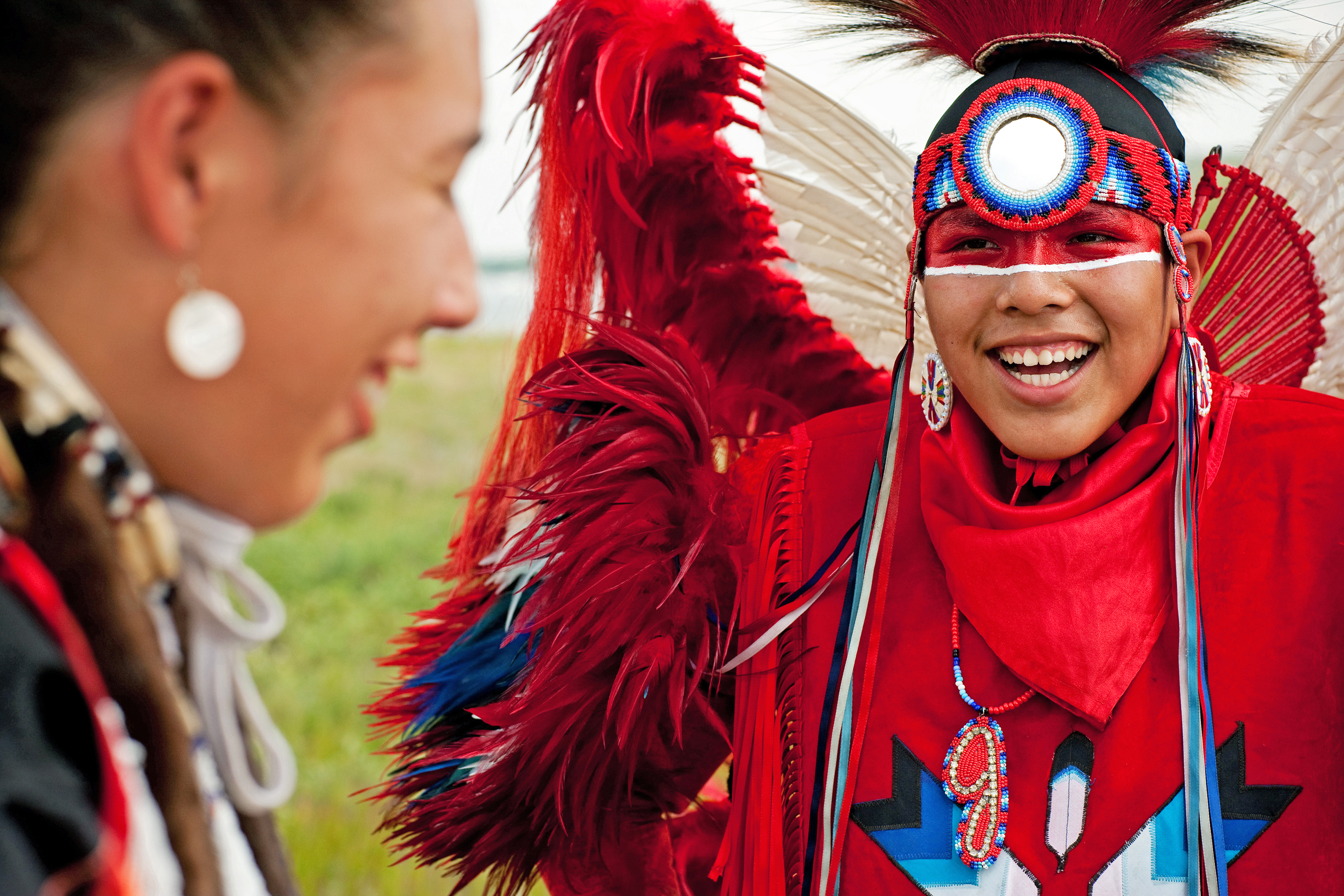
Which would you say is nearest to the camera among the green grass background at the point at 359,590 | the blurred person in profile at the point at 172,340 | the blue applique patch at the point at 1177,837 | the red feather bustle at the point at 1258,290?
the blurred person in profile at the point at 172,340

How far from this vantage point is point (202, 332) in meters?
0.64

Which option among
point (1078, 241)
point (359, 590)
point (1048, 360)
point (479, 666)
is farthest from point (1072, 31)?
point (359, 590)

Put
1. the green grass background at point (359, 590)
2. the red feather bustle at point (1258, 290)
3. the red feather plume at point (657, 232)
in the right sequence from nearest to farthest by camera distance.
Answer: the red feather plume at point (657, 232) < the red feather bustle at point (1258, 290) < the green grass background at point (359, 590)

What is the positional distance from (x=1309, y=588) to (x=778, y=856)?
2.44ft

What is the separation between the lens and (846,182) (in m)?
1.91

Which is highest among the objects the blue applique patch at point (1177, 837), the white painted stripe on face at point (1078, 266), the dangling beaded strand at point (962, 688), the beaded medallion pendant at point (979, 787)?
the white painted stripe on face at point (1078, 266)

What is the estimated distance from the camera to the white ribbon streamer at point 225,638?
0.69 metres

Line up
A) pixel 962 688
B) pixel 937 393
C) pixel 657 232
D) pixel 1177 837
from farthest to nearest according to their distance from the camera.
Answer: pixel 657 232 < pixel 937 393 < pixel 962 688 < pixel 1177 837

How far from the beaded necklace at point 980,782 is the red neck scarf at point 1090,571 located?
7 centimetres

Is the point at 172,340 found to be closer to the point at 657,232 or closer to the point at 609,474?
the point at 609,474

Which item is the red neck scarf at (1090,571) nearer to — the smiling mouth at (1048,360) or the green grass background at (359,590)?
the smiling mouth at (1048,360)

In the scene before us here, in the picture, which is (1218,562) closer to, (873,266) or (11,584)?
(873,266)

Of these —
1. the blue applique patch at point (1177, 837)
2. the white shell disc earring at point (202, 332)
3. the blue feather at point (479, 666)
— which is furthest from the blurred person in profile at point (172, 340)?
the blue applique patch at point (1177, 837)

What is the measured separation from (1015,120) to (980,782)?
83 centimetres
